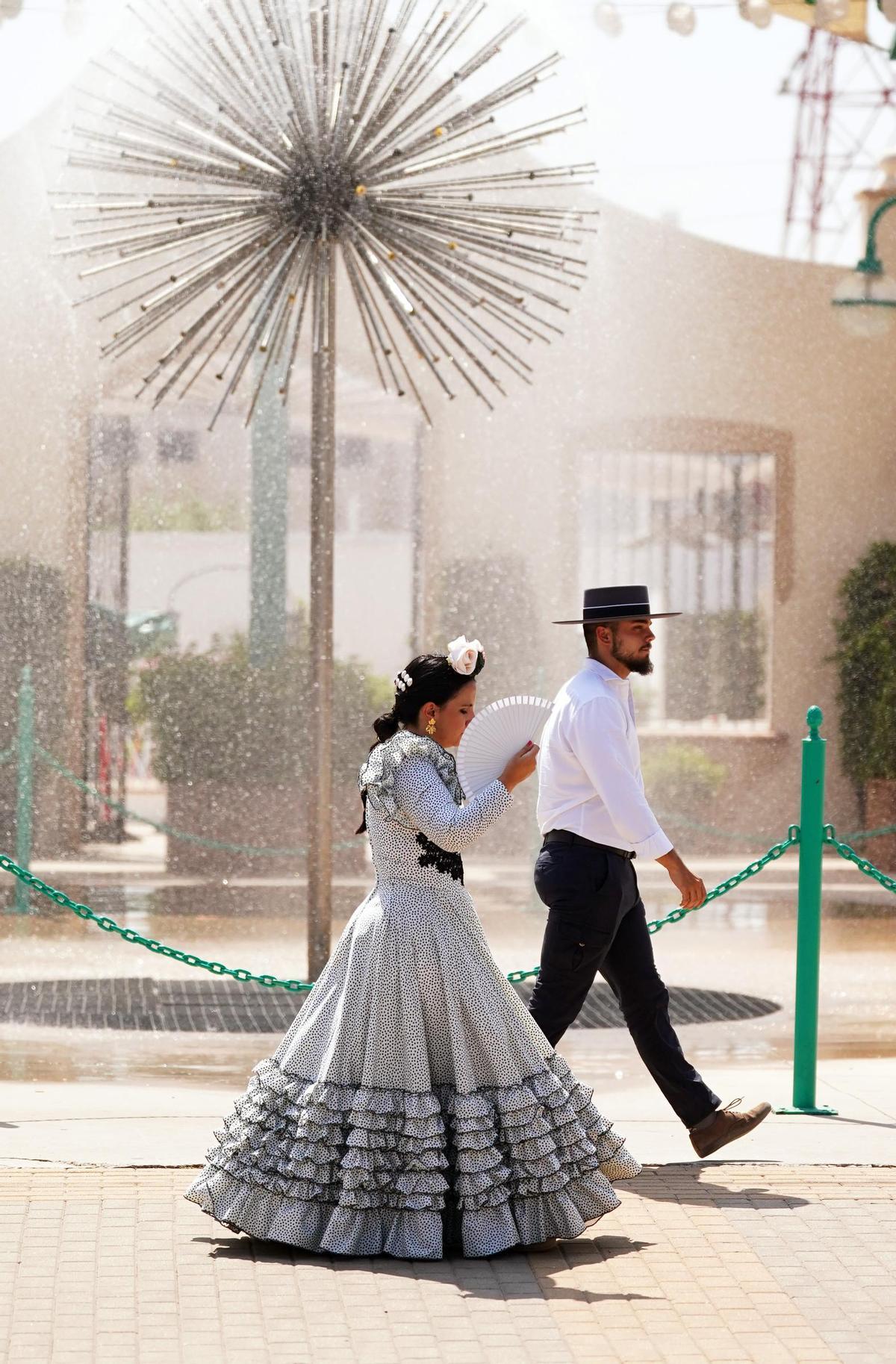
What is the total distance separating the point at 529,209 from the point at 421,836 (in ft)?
10.2

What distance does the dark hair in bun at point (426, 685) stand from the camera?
12.1 feet

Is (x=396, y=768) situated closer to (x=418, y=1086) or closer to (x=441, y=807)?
(x=441, y=807)

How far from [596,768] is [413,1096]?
0.86 metres

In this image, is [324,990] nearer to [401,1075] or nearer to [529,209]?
[401,1075]

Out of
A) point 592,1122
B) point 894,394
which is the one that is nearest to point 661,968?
point 592,1122

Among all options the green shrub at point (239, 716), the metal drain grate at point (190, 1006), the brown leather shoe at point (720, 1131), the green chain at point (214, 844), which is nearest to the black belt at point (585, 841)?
the brown leather shoe at point (720, 1131)

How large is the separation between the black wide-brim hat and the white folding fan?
1.54 feet

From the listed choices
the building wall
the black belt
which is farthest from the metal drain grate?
the building wall

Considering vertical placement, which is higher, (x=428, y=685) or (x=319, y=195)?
(x=319, y=195)

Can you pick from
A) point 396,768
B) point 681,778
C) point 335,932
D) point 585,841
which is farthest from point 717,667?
point 396,768

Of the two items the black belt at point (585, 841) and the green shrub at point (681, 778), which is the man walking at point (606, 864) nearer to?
the black belt at point (585, 841)

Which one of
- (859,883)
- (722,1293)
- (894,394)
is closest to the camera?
(722,1293)

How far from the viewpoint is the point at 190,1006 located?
656 centimetres

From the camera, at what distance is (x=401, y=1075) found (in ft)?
11.5
